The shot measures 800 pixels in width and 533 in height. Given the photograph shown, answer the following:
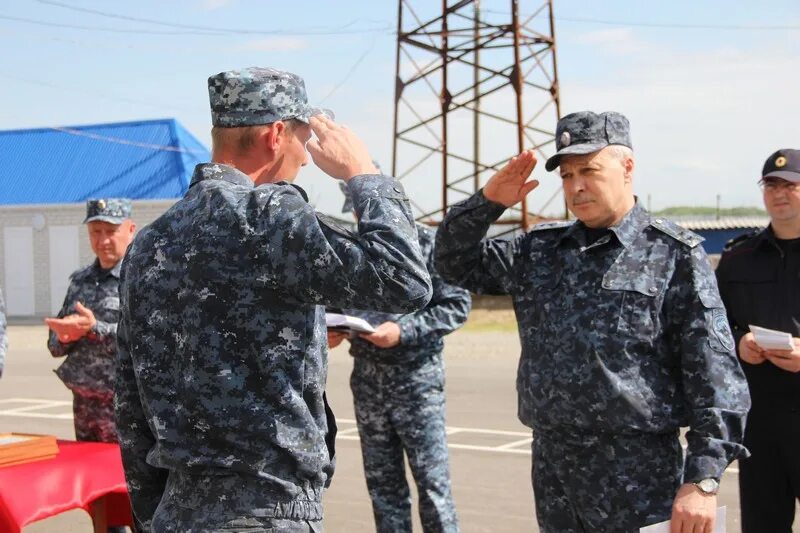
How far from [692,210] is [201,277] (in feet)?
204

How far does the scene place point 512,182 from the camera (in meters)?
3.59

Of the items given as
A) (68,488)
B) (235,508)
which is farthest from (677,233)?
(68,488)

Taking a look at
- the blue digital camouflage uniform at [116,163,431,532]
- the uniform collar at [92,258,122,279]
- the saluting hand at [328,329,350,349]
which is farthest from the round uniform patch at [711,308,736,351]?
the uniform collar at [92,258,122,279]

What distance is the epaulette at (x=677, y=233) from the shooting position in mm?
3395

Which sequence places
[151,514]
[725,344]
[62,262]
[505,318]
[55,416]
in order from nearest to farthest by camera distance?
[151,514], [725,344], [55,416], [505,318], [62,262]

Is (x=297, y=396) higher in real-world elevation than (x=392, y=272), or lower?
lower

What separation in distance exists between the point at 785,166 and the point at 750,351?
917 mm

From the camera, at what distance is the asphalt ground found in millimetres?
6539

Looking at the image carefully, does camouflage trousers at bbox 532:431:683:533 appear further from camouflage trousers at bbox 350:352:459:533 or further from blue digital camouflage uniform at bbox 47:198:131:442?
blue digital camouflage uniform at bbox 47:198:131:442

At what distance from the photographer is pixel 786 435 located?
4.41m

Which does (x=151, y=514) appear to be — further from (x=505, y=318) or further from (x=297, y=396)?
(x=505, y=318)

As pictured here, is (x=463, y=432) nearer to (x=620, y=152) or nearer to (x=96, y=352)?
(x=96, y=352)

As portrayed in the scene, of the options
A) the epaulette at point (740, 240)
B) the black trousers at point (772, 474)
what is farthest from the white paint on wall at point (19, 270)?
the black trousers at point (772, 474)

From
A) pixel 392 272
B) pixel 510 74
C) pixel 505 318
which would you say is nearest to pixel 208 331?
pixel 392 272
